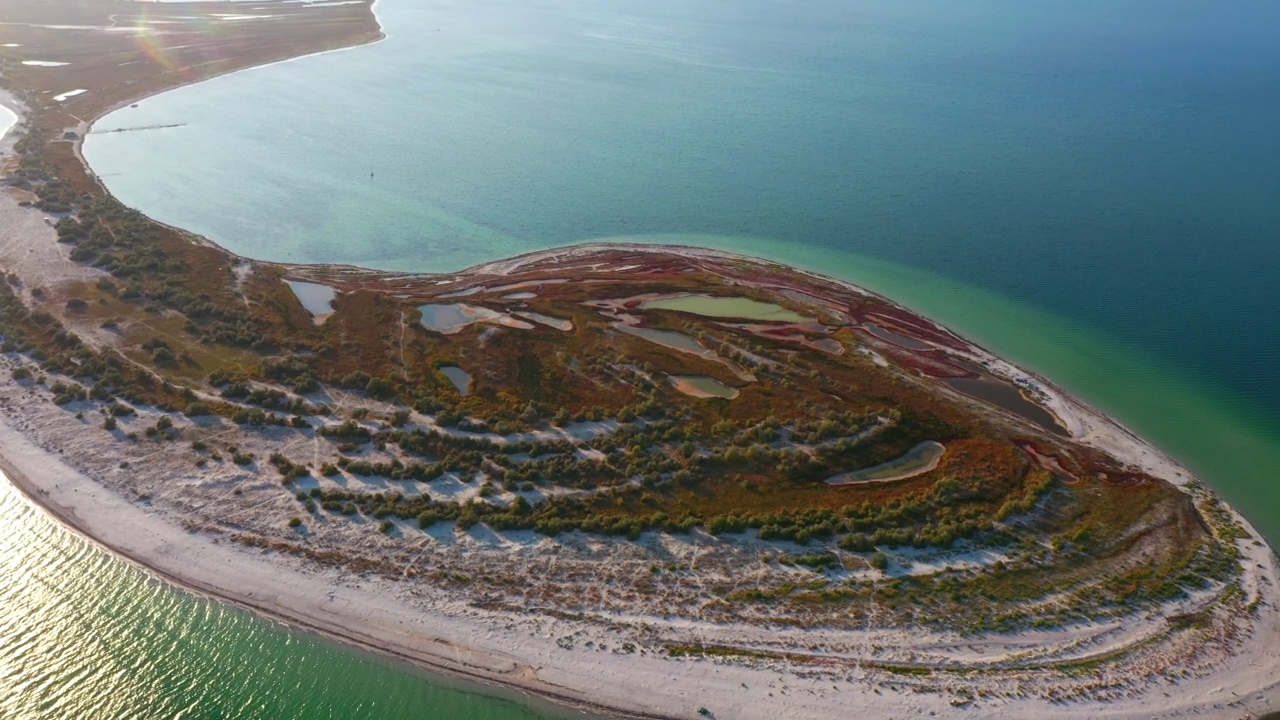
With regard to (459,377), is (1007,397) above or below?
above

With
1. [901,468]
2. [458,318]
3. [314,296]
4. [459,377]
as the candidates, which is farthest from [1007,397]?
[314,296]

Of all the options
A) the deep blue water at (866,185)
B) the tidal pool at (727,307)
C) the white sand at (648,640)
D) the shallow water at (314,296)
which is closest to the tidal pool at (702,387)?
the tidal pool at (727,307)

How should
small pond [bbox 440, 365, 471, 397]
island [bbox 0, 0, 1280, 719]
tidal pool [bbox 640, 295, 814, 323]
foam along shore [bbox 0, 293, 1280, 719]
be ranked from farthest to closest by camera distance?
tidal pool [bbox 640, 295, 814, 323] < small pond [bbox 440, 365, 471, 397] < island [bbox 0, 0, 1280, 719] < foam along shore [bbox 0, 293, 1280, 719]

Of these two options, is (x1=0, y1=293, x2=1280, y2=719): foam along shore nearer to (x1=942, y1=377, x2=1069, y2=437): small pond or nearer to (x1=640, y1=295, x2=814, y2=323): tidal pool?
(x1=942, y1=377, x2=1069, y2=437): small pond

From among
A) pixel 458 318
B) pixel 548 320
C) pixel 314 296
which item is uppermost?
pixel 548 320

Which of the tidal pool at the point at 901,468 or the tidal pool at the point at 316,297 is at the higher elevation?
the tidal pool at the point at 901,468

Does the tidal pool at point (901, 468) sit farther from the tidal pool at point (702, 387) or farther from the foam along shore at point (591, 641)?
the foam along shore at point (591, 641)

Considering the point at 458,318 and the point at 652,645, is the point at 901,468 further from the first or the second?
the point at 458,318

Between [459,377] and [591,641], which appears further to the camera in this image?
[459,377]

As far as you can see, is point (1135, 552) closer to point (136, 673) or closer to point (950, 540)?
point (950, 540)

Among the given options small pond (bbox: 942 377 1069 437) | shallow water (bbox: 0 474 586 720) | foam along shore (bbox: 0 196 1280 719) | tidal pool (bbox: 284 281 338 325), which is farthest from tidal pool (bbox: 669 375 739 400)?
tidal pool (bbox: 284 281 338 325)
